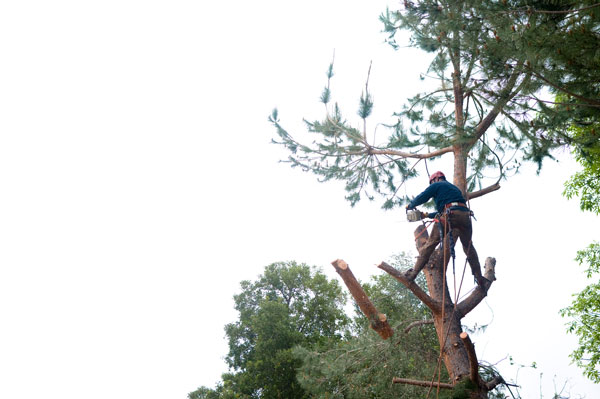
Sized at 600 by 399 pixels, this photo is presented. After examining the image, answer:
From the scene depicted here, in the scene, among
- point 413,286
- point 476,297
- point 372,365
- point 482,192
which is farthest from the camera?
A: point 482,192

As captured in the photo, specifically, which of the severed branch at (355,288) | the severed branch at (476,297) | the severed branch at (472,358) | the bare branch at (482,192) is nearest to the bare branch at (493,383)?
the severed branch at (472,358)

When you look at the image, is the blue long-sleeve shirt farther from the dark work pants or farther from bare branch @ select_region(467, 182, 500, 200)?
bare branch @ select_region(467, 182, 500, 200)

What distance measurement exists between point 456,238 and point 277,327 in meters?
10.7

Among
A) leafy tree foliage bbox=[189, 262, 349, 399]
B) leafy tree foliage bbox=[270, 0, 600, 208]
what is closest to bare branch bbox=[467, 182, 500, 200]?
leafy tree foliage bbox=[270, 0, 600, 208]

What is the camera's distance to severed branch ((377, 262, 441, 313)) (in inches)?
206

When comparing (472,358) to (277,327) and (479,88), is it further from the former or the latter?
(277,327)

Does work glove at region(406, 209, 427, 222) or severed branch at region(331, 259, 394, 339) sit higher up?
work glove at region(406, 209, 427, 222)

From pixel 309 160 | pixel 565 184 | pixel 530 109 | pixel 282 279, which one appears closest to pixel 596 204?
pixel 565 184

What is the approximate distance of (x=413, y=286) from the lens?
5281 millimetres

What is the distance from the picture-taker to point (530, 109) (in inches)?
249

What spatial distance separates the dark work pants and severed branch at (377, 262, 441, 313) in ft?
0.72

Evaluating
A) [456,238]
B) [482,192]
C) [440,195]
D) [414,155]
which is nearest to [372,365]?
[456,238]

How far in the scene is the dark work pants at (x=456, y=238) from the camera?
17.1 feet

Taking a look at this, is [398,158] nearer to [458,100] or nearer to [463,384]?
[458,100]
